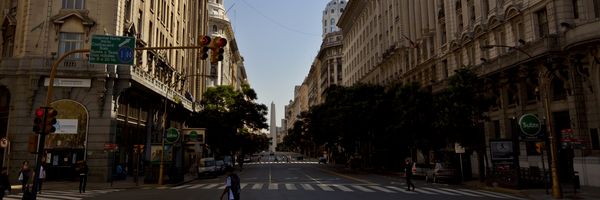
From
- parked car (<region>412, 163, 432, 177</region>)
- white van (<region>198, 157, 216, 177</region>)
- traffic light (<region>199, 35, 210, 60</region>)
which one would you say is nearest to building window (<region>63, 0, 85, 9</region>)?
white van (<region>198, 157, 216, 177</region>)

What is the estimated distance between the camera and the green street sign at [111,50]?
1806 centimetres

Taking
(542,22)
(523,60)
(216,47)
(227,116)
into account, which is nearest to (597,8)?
(542,22)

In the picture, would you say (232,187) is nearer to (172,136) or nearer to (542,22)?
(172,136)

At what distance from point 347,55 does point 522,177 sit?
80.8 meters

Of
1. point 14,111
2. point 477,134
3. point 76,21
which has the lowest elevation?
point 477,134

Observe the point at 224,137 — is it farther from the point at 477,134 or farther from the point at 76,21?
the point at 477,134

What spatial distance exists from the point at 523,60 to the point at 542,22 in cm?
325

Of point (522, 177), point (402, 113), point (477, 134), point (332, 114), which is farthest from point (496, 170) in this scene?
point (332, 114)

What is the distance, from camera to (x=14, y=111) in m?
34.5

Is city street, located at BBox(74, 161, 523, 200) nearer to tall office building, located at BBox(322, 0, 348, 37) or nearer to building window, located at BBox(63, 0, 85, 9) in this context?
building window, located at BBox(63, 0, 85, 9)

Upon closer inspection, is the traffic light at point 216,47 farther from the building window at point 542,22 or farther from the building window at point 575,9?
the building window at point 542,22

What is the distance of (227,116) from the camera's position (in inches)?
2285

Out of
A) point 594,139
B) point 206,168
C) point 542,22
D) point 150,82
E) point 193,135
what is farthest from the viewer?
point 206,168

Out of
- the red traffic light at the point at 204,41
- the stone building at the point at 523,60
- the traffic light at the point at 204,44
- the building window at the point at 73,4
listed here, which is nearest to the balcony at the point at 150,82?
the building window at the point at 73,4
